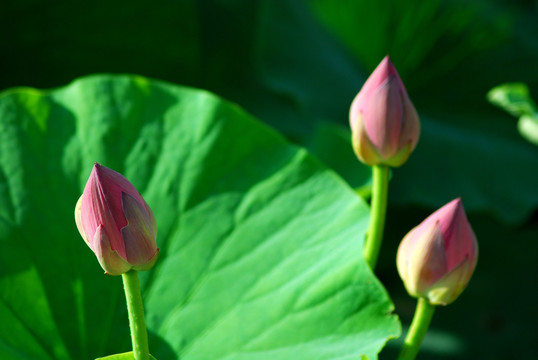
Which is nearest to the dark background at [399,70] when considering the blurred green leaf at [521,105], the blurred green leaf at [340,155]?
the blurred green leaf at [340,155]

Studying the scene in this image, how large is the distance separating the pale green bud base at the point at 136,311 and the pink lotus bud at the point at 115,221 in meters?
0.02

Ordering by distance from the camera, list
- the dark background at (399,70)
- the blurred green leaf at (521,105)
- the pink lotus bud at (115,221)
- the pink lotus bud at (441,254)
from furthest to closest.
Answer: the dark background at (399,70) → the blurred green leaf at (521,105) → the pink lotus bud at (441,254) → the pink lotus bud at (115,221)

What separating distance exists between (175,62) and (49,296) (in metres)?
1.05

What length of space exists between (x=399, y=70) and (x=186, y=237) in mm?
1076

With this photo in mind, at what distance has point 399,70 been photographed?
1.68m

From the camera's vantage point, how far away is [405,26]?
5.50ft

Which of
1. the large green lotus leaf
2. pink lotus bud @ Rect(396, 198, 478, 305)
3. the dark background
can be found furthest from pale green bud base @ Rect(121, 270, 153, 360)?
the dark background

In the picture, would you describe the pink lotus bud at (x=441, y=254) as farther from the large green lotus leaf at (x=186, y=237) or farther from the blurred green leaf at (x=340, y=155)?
the blurred green leaf at (x=340, y=155)

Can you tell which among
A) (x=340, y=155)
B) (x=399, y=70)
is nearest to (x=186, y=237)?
(x=340, y=155)

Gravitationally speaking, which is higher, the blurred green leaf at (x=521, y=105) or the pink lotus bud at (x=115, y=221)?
the pink lotus bud at (x=115, y=221)

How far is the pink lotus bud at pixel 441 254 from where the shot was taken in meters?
0.61

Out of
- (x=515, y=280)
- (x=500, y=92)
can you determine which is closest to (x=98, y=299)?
(x=500, y=92)

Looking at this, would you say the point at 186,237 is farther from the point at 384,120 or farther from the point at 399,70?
the point at 399,70

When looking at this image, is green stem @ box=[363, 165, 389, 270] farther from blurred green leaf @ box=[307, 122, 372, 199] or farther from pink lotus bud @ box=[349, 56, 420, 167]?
blurred green leaf @ box=[307, 122, 372, 199]
